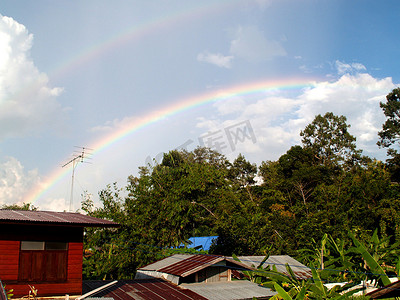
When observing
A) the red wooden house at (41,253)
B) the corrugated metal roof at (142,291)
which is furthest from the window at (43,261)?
the corrugated metal roof at (142,291)

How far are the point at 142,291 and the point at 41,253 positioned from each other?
5030 millimetres

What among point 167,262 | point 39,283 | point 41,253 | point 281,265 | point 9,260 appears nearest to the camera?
point 9,260

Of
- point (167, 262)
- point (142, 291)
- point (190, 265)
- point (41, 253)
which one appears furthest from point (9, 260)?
point (167, 262)

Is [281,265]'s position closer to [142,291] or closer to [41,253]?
[142,291]

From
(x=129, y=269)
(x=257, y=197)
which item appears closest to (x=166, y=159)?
(x=257, y=197)

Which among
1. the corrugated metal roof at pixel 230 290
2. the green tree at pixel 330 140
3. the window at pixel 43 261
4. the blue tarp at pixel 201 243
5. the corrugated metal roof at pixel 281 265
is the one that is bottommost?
the corrugated metal roof at pixel 230 290

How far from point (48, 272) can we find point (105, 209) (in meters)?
16.5

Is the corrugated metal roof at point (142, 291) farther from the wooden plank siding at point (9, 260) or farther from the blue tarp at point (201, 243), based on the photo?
the blue tarp at point (201, 243)

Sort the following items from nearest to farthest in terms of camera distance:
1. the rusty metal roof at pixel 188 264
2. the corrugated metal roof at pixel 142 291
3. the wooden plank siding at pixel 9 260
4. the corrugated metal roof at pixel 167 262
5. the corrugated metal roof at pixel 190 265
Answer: the wooden plank siding at pixel 9 260, the corrugated metal roof at pixel 142 291, the corrugated metal roof at pixel 190 265, the rusty metal roof at pixel 188 264, the corrugated metal roof at pixel 167 262

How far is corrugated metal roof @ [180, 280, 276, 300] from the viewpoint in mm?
17453

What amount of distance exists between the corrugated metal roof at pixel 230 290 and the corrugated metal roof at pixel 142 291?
641 millimetres

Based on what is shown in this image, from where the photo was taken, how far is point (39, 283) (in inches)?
562

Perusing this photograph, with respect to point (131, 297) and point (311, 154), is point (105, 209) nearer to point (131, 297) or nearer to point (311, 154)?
point (131, 297)

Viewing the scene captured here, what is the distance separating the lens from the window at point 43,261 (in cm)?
1420
